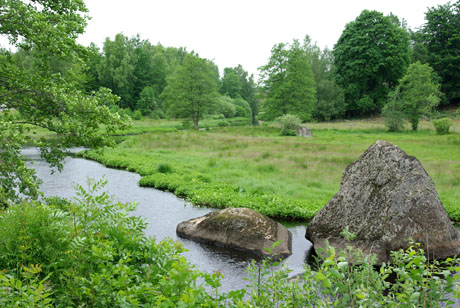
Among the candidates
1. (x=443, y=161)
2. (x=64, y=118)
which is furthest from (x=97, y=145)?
(x=443, y=161)

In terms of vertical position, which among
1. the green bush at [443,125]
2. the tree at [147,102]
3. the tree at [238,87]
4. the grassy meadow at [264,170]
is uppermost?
→ the tree at [238,87]

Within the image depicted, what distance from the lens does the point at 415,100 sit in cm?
4488

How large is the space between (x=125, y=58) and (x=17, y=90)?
80.1 m

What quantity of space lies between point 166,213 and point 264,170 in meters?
9.03

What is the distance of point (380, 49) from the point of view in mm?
66375

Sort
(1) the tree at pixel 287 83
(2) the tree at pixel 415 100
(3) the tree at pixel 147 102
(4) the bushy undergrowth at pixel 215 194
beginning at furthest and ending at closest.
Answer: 1. (3) the tree at pixel 147 102
2. (1) the tree at pixel 287 83
3. (2) the tree at pixel 415 100
4. (4) the bushy undergrowth at pixel 215 194

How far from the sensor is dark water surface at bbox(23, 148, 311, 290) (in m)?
9.94

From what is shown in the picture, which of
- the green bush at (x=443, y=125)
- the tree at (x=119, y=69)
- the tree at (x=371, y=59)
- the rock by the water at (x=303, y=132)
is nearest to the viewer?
the green bush at (x=443, y=125)

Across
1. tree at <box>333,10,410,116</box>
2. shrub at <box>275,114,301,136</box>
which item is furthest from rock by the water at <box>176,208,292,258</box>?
tree at <box>333,10,410,116</box>

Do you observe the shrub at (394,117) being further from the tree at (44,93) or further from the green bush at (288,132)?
the tree at (44,93)

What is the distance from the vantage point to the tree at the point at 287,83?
55.1 metres

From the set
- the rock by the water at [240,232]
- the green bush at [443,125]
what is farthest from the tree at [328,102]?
the rock by the water at [240,232]

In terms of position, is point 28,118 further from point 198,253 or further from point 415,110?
point 415,110

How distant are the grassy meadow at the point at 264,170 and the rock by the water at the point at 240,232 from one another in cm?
316
